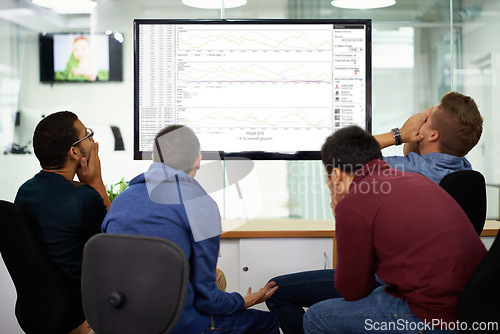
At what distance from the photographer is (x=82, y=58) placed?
10.5 feet

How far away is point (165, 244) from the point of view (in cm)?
117

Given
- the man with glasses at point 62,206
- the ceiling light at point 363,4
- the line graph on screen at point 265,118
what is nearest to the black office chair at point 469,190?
the line graph on screen at point 265,118

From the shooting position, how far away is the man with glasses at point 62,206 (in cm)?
162

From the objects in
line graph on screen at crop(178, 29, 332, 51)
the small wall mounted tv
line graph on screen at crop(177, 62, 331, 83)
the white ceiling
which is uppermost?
the white ceiling

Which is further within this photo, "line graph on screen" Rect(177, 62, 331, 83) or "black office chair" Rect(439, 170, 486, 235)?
"line graph on screen" Rect(177, 62, 331, 83)

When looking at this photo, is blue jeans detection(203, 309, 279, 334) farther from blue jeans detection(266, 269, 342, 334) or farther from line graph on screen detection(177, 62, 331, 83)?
line graph on screen detection(177, 62, 331, 83)

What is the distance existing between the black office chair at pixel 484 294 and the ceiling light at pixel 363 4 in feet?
7.59

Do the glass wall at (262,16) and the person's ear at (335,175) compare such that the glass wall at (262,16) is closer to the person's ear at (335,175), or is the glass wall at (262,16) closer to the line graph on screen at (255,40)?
the line graph on screen at (255,40)

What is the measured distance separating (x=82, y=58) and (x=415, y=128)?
231 centimetres

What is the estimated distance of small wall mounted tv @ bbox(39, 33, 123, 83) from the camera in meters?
3.20

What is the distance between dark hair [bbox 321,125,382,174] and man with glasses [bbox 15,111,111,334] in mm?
888

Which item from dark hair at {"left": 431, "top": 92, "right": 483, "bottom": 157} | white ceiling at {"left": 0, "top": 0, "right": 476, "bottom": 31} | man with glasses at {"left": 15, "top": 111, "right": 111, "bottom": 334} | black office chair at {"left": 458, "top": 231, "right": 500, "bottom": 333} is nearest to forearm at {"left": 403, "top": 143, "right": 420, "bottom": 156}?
dark hair at {"left": 431, "top": 92, "right": 483, "bottom": 157}

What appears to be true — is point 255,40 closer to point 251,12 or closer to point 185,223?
point 251,12

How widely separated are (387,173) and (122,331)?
87 centimetres
